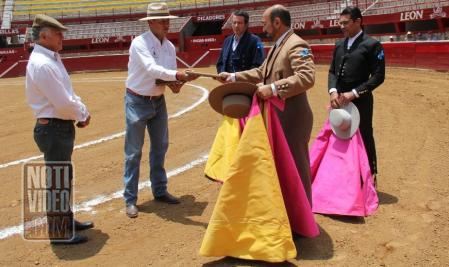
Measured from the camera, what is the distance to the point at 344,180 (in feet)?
14.5

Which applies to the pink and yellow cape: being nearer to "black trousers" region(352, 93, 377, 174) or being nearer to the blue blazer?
"black trousers" region(352, 93, 377, 174)

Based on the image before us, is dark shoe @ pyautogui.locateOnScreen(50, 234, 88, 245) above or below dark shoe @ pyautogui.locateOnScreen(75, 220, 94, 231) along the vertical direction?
below

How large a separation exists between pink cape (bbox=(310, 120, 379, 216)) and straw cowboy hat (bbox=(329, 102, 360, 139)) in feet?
0.22

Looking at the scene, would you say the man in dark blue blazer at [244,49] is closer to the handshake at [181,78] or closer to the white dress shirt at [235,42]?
the white dress shirt at [235,42]

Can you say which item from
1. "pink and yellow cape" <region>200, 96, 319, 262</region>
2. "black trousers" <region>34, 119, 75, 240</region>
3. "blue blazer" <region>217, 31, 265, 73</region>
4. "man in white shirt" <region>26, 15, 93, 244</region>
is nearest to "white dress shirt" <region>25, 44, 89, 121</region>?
"man in white shirt" <region>26, 15, 93, 244</region>

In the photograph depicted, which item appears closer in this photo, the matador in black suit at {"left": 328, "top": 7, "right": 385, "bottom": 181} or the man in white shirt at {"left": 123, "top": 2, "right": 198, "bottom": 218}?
the man in white shirt at {"left": 123, "top": 2, "right": 198, "bottom": 218}

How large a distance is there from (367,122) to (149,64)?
2136mm

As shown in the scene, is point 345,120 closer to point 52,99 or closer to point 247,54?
point 247,54

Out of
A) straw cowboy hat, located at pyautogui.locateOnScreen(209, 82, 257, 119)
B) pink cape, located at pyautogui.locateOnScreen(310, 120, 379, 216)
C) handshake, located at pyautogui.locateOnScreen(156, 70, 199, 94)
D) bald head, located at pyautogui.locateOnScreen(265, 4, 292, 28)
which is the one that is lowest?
pink cape, located at pyautogui.locateOnScreen(310, 120, 379, 216)

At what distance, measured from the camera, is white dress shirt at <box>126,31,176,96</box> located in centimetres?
430

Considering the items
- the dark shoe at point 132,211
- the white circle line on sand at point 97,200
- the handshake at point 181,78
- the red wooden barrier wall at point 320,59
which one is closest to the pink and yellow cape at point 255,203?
the handshake at point 181,78

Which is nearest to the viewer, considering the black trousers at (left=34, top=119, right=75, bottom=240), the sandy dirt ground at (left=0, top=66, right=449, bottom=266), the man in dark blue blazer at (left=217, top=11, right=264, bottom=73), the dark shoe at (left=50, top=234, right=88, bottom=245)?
the sandy dirt ground at (left=0, top=66, right=449, bottom=266)

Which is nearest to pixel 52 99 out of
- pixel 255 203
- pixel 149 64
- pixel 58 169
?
pixel 58 169

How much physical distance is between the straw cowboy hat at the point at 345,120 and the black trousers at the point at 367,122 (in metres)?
0.11
